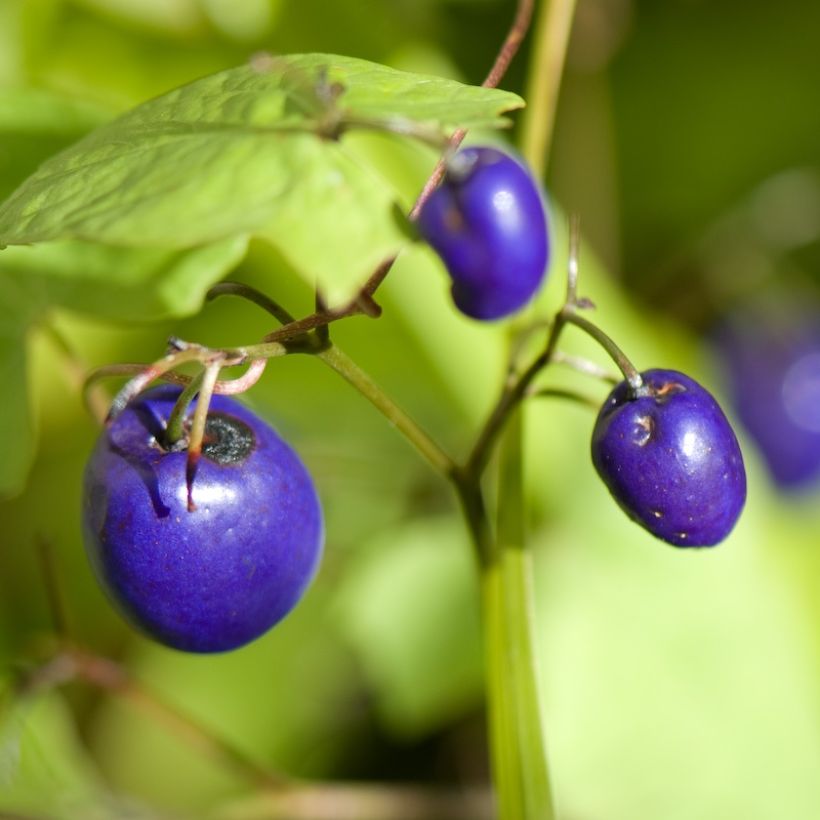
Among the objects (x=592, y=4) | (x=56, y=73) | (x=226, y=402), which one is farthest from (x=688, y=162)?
(x=226, y=402)

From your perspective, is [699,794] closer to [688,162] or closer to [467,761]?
[467,761]

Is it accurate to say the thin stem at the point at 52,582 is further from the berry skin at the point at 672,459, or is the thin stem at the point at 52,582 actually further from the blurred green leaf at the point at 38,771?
the berry skin at the point at 672,459

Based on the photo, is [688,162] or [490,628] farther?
[688,162]

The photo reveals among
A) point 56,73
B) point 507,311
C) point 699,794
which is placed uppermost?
point 507,311

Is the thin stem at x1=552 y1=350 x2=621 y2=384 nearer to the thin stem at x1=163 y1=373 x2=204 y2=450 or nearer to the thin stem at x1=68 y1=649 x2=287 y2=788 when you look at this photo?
the thin stem at x1=163 y1=373 x2=204 y2=450

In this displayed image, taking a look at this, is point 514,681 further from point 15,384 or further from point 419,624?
point 419,624

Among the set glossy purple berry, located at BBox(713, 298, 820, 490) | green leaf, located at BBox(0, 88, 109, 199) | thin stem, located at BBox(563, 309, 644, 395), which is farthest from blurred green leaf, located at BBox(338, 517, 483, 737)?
thin stem, located at BBox(563, 309, 644, 395)
